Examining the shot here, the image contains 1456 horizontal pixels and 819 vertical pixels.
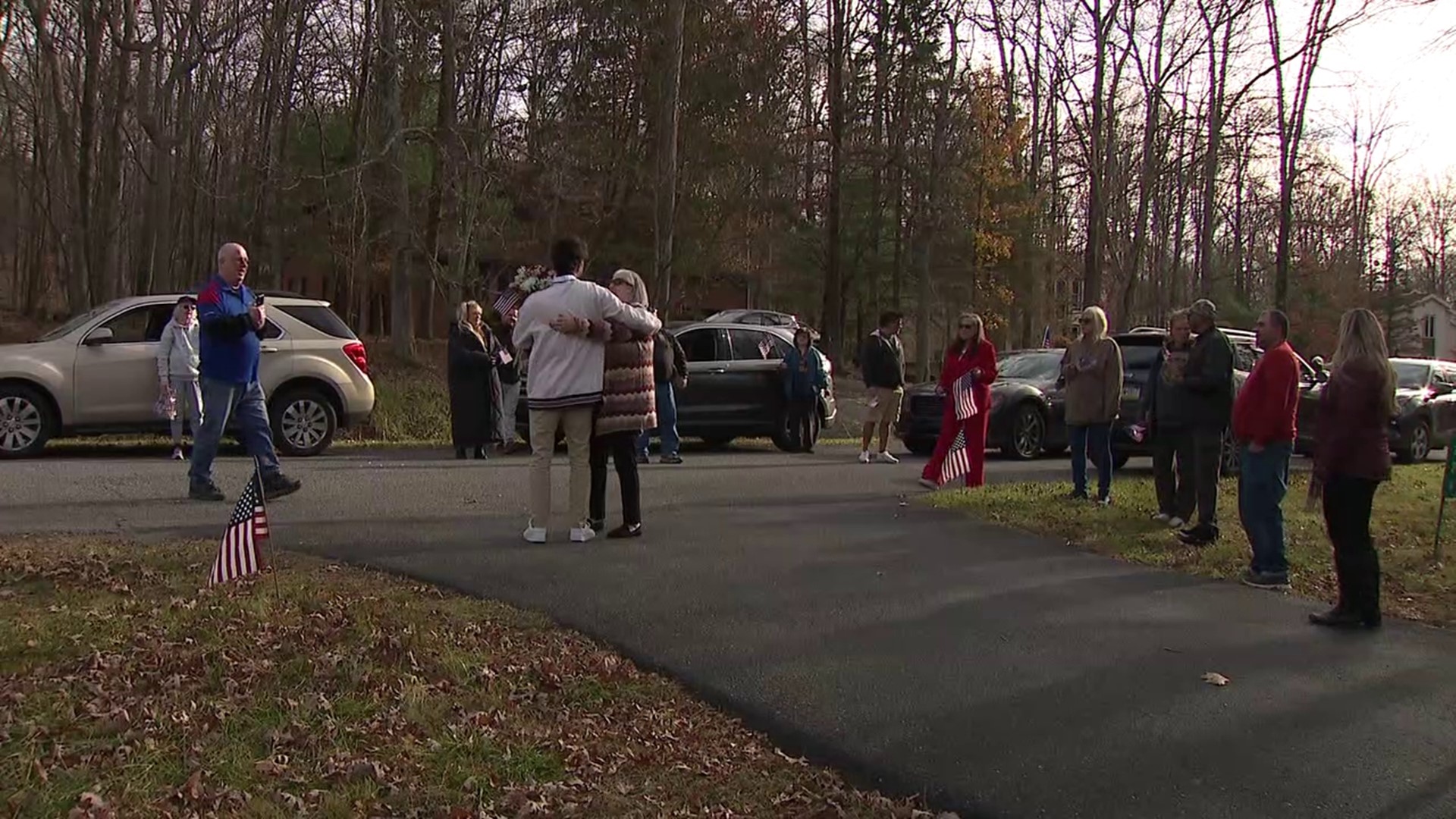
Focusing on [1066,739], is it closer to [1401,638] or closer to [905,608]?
[905,608]

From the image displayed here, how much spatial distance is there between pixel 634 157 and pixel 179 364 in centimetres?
1679

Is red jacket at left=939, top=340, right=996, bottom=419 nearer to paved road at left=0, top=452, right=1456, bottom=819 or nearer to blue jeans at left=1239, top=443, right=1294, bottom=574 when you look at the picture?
paved road at left=0, top=452, right=1456, bottom=819

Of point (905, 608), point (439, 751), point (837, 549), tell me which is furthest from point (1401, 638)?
point (439, 751)

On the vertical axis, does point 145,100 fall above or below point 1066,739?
above

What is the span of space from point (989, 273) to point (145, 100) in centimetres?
2924

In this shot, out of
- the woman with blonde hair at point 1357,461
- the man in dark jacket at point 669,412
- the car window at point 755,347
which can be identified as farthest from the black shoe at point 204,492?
the car window at point 755,347

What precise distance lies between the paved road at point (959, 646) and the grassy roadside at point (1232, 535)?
1.57 feet

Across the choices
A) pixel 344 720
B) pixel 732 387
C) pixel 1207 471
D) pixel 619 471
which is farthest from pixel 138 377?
pixel 1207 471

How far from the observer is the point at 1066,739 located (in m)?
4.52

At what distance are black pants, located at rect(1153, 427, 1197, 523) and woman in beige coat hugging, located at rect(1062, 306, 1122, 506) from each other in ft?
2.14

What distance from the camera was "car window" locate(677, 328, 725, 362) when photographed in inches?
647

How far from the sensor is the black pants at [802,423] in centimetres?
1653

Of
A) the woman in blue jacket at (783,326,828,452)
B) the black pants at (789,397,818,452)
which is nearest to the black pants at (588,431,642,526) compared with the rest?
the woman in blue jacket at (783,326,828,452)

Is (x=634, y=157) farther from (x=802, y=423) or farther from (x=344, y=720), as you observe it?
(x=344, y=720)
